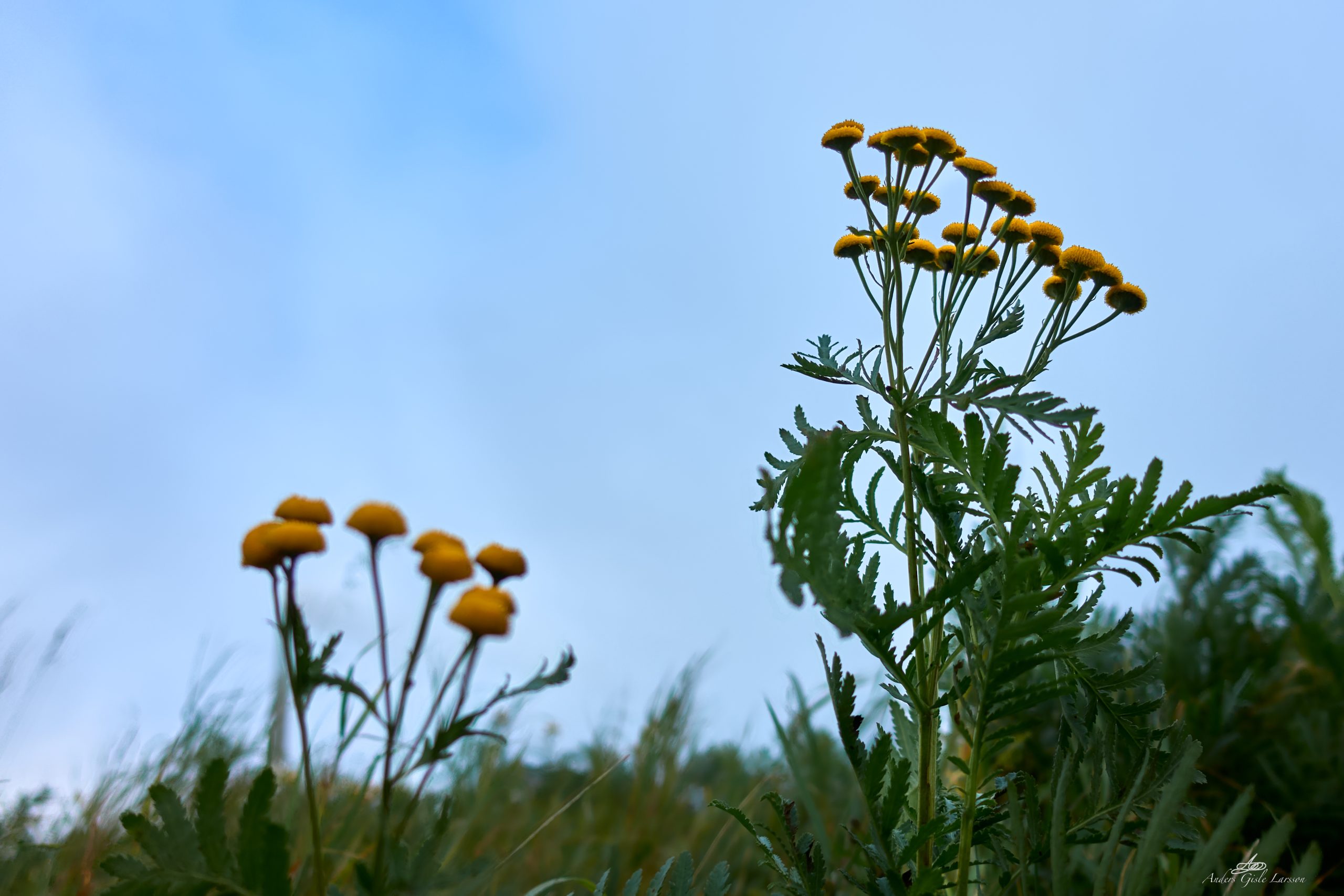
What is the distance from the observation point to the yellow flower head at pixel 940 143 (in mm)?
1374

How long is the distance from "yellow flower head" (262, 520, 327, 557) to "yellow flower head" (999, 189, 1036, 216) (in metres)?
1.04

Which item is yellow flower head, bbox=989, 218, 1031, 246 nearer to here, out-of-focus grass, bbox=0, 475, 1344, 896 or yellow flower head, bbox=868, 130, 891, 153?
yellow flower head, bbox=868, 130, 891, 153

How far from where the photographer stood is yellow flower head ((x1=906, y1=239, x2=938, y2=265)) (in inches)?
56.6

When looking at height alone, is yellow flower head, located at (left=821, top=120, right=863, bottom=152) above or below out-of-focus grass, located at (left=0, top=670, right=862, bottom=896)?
above

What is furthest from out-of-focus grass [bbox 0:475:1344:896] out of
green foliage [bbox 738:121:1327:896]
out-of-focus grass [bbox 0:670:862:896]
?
green foliage [bbox 738:121:1327:896]

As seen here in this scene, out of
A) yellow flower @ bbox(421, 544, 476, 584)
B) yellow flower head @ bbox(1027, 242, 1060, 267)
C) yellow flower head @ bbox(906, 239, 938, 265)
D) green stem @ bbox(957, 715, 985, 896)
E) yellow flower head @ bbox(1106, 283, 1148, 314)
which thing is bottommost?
green stem @ bbox(957, 715, 985, 896)

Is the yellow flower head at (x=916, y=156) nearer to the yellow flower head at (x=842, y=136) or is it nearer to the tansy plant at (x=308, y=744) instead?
the yellow flower head at (x=842, y=136)

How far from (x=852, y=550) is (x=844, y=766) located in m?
2.99

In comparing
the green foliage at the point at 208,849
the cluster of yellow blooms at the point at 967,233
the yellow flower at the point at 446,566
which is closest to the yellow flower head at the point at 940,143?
the cluster of yellow blooms at the point at 967,233

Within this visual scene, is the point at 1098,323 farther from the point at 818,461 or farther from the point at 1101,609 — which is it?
the point at 1101,609

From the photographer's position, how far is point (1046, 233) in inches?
55.2

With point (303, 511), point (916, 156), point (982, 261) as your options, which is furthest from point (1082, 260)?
point (303, 511)

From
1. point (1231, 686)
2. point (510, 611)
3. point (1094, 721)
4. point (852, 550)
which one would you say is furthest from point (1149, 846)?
point (1231, 686)

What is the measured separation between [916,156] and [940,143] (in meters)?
0.04
